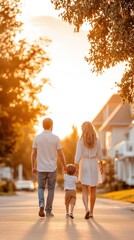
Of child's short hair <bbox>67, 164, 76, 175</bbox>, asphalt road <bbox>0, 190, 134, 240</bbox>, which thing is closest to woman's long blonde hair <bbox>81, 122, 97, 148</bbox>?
child's short hair <bbox>67, 164, 76, 175</bbox>

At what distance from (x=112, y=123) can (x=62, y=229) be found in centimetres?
7664

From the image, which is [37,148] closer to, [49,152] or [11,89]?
[49,152]

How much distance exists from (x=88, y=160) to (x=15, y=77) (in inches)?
1380

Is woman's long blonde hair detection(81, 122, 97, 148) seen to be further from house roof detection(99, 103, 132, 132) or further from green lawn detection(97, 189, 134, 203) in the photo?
house roof detection(99, 103, 132, 132)

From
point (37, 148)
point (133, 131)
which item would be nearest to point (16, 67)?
point (133, 131)

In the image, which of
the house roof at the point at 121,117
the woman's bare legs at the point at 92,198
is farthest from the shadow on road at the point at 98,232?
the house roof at the point at 121,117

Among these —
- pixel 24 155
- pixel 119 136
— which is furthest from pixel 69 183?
pixel 24 155

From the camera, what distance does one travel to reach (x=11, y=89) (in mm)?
53531

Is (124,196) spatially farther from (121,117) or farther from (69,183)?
(121,117)

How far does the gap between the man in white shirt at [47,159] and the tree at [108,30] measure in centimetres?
352

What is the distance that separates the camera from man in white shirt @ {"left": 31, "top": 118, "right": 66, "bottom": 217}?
65.4 ft

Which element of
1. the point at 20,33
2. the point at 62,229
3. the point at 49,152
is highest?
the point at 20,33

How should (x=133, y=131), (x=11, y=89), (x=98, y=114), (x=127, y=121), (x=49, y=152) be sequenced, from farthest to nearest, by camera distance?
(x=98, y=114) → (x=127, y=121) → (x=133, y=131) → (x=11, y=89) → (x=49, y=152)

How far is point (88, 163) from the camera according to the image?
1998cm
